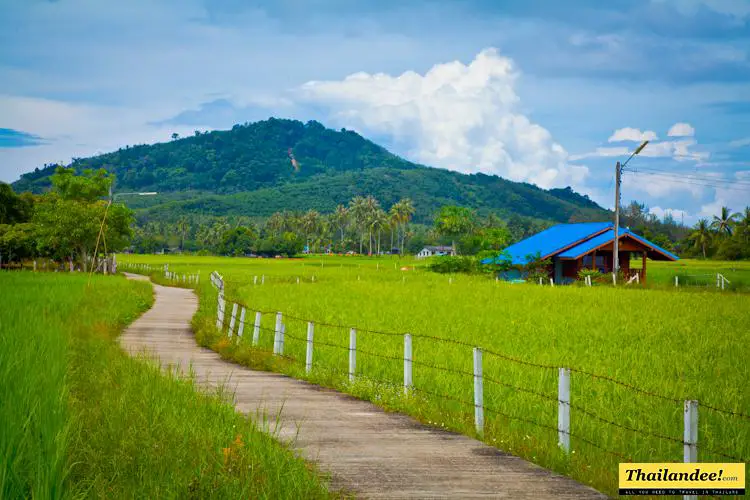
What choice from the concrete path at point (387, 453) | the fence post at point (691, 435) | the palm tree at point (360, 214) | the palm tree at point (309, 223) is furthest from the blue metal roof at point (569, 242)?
the palm tree at point (309, 223)

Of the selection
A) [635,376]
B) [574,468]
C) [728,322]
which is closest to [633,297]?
[728,322]

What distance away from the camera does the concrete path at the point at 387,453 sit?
745 cm

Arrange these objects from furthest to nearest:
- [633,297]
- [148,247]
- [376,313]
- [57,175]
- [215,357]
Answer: [148,247], [57,175], [633,297], [376,313], [215,357]

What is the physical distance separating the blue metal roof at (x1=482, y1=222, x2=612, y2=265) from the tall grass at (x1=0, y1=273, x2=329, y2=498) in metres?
47.8

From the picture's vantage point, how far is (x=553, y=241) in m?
60.3

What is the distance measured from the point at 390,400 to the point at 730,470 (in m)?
5.39

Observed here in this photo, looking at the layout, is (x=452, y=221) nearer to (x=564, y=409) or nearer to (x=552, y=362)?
(x=552, y=362)

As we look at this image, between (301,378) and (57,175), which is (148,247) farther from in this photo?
(301,378)

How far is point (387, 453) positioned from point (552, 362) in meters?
8.41

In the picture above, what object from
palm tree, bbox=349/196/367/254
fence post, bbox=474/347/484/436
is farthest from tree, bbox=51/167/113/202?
palm tree, bbox=349/196/367/254

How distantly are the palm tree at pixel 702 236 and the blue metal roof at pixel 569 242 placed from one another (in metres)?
54.4

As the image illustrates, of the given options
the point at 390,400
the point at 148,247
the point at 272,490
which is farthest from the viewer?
the point at 148,247

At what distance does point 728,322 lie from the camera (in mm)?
25234

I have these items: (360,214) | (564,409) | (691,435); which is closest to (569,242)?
(564,409)
